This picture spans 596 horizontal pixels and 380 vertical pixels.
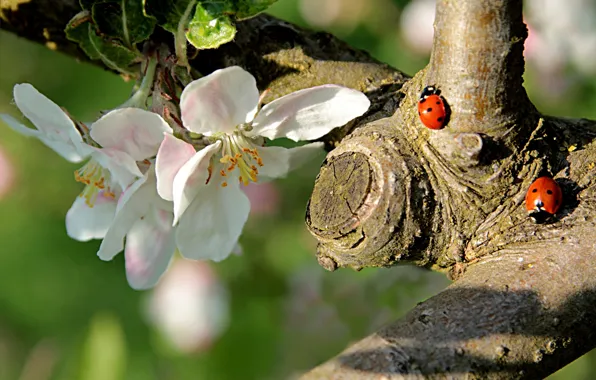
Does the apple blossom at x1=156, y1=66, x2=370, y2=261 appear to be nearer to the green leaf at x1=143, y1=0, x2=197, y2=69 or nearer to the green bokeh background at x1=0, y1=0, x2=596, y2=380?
the green leaf at x1=143, y1=0, x2=197, y2=69

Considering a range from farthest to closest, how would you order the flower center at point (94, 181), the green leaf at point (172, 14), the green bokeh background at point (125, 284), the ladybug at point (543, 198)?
1. the green bokeh background at point (125, 284)
2. the flower center at point (94, 181)
3. the green leaf at point (172, 14)
4. the ladybug at point (543, 198)

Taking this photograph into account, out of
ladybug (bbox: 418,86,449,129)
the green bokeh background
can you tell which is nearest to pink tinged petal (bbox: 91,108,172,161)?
→ ladybug (bbox: 418,86,449,129)

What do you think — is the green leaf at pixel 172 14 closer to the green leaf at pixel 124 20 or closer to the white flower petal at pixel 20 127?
the green leaf at pixel 124 20

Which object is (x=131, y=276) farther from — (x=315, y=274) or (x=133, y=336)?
(x=133, y=336)

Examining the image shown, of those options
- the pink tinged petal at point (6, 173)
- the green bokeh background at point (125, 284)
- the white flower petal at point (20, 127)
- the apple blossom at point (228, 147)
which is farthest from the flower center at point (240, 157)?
the pink tinged petal at point (6, 173)

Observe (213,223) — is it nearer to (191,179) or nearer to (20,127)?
(191,179)

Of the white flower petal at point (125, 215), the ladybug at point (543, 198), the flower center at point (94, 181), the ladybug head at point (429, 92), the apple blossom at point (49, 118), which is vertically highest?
the ladybug head at point (429, 92)
